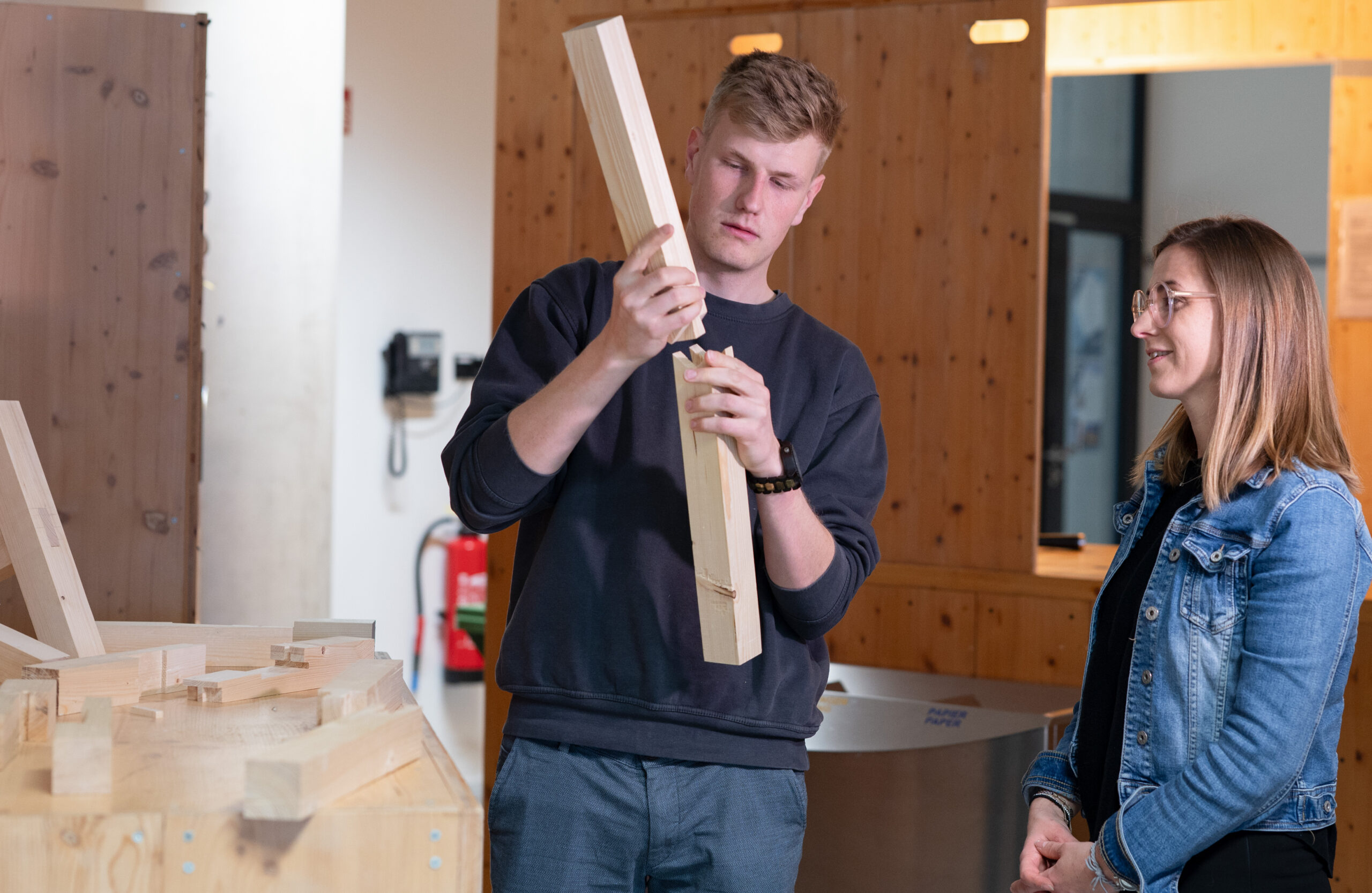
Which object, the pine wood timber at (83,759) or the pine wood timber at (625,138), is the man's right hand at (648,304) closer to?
the pine wood timber at (625,138)

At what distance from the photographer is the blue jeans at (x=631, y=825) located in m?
1.25

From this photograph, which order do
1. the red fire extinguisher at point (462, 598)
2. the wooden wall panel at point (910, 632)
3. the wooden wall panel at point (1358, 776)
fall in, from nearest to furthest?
the wooden wall panel at point (1358, 776) < the wooden wall panel at point (910, 632) < the red fire extinguisher at point (462, 598)

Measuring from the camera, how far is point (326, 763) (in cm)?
85

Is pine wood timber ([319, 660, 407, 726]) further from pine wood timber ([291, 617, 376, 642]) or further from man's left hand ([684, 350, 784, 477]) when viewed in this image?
man's left hand ([684, 350, 784, 477])

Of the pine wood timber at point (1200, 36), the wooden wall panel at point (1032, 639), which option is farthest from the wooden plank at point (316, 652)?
the pine wood timber at point (1200, 36)

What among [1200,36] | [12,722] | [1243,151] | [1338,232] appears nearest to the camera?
[12,722]

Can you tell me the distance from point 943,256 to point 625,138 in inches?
87.9

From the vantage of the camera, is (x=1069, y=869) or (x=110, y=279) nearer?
(x=1069, y=869)

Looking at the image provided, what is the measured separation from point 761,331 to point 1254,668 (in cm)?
65

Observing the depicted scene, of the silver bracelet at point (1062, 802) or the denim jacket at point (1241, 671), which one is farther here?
the silver bracelet at point (1062, 802)

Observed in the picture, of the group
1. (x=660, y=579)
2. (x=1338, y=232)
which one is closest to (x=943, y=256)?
(x=1338, y=232)

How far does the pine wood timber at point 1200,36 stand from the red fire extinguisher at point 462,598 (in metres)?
2.97

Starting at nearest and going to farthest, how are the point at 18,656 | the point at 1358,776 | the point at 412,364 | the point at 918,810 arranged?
1. the point at 18,656
2. the point at 918,810
3. the point at 1358,776
4. the point at 412,364

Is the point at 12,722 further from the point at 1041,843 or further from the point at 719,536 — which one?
the point at 1041,843
